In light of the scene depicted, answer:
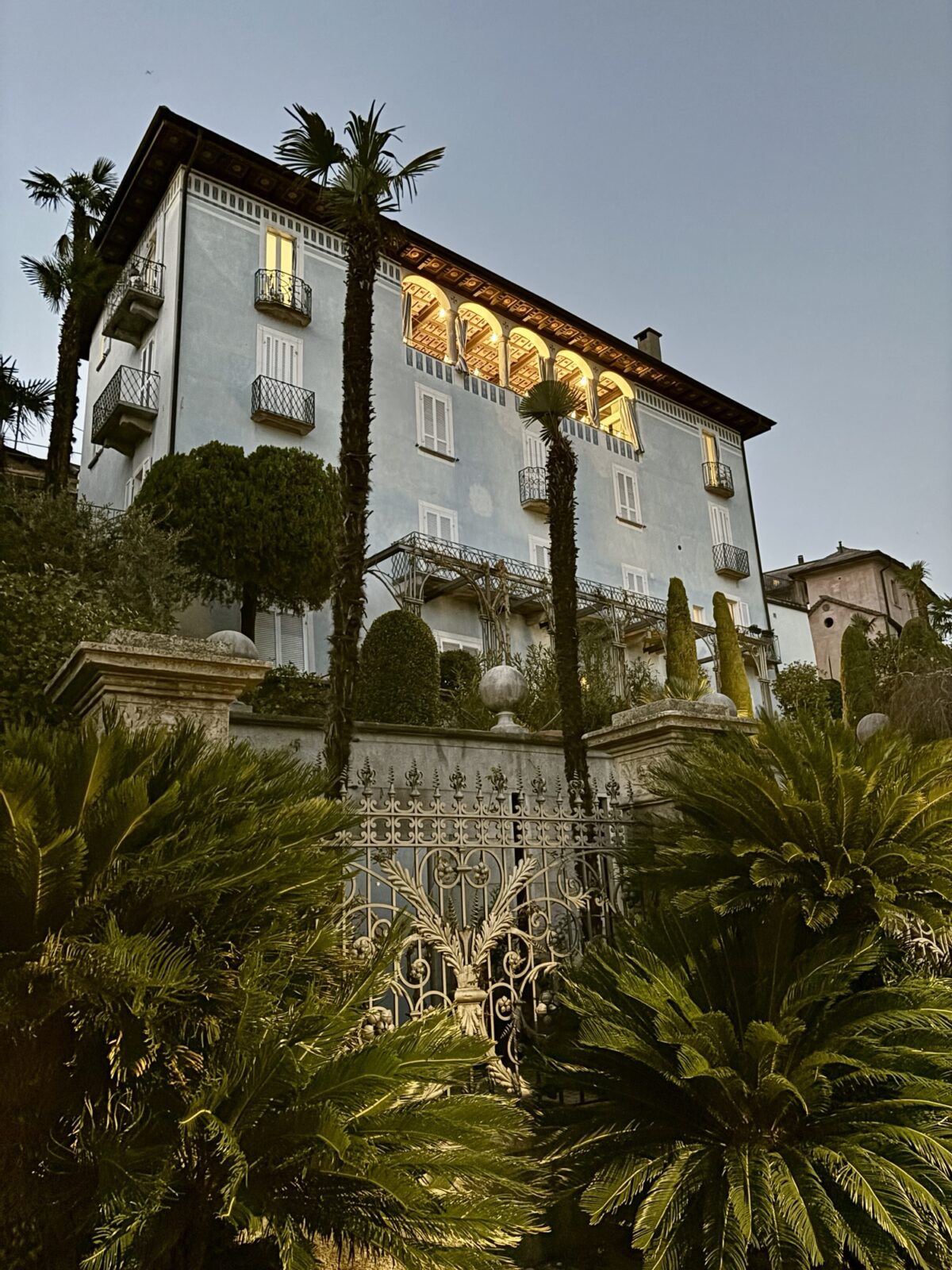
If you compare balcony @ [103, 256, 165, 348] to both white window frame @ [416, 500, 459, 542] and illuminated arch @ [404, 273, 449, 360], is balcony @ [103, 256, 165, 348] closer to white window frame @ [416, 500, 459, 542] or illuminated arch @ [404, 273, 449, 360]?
illuminated arch @ [404, 273, 449, 360]

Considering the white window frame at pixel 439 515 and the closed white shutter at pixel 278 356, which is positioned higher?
the closed white shutter at pixel 278 356

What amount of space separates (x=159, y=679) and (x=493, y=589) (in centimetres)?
1507

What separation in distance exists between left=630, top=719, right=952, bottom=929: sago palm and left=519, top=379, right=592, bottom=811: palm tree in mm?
2996

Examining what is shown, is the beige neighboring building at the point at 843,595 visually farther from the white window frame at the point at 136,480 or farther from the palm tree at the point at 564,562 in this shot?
the palm tree at the point at 564,562

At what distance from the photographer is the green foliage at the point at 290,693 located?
12398 mm

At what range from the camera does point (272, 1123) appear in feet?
7.66

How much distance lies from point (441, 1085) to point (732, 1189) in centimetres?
100

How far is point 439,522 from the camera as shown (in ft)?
63.4

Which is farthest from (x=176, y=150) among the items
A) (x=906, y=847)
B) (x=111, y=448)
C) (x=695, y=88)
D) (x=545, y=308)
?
(x=906, y=847)

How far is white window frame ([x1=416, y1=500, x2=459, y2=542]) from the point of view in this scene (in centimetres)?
1894

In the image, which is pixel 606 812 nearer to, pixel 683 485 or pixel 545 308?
pixel 545 308

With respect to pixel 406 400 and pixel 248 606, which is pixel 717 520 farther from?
pixel 248 606

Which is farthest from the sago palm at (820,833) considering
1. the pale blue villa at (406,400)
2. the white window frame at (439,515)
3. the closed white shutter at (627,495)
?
the closed white shutter at (627,495)

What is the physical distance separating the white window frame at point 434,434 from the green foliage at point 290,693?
20.6ft
